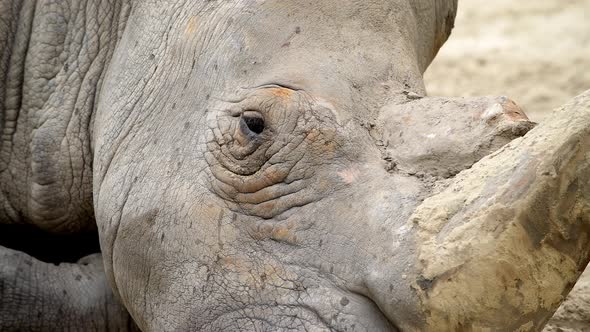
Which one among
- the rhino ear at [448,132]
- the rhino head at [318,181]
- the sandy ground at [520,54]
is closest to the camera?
the rhino head at [318,181]

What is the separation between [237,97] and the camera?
137 inches

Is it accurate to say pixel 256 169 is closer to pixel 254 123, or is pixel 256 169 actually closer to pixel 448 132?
pixel 254 123

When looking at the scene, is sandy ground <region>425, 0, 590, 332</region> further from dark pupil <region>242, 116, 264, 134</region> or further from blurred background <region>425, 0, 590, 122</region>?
dark pupil <region>242, 116, 264, 134</region>

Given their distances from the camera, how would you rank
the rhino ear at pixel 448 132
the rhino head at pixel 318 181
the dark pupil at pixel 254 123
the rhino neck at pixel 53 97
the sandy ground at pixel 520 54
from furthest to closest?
the sandy ground at pixel 520 54 → the rhino neck at pixel 53 97 → the dark pupil at pixel 254 123 → the rhino ear at pixel 448 132 → the rhino head at pixel 318 181

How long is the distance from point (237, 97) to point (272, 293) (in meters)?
0.63

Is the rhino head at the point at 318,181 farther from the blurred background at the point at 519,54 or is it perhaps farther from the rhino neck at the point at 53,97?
the blurred background at the point at 519,54

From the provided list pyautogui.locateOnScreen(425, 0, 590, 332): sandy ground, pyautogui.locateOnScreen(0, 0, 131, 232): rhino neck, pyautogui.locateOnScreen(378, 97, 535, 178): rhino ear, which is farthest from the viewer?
pyautogui.locateOnScreen(425, 0, 590, 332): sandy ground

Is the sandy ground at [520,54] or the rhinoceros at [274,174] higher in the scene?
the sandy ground at [520,54]

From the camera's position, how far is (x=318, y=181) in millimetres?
3234

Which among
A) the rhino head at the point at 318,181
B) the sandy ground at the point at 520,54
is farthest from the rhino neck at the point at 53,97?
the sandy ground at the point at 520,54

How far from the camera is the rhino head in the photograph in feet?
9.06

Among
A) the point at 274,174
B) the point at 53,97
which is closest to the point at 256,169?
the point at 274,174

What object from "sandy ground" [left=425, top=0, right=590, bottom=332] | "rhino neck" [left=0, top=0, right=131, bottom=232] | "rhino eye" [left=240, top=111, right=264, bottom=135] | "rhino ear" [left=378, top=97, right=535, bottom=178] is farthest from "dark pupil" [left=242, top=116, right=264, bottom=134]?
"sandy ground" [left=425, top=0, right=590, bottom=332]

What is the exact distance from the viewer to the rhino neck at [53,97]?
4.16 m
